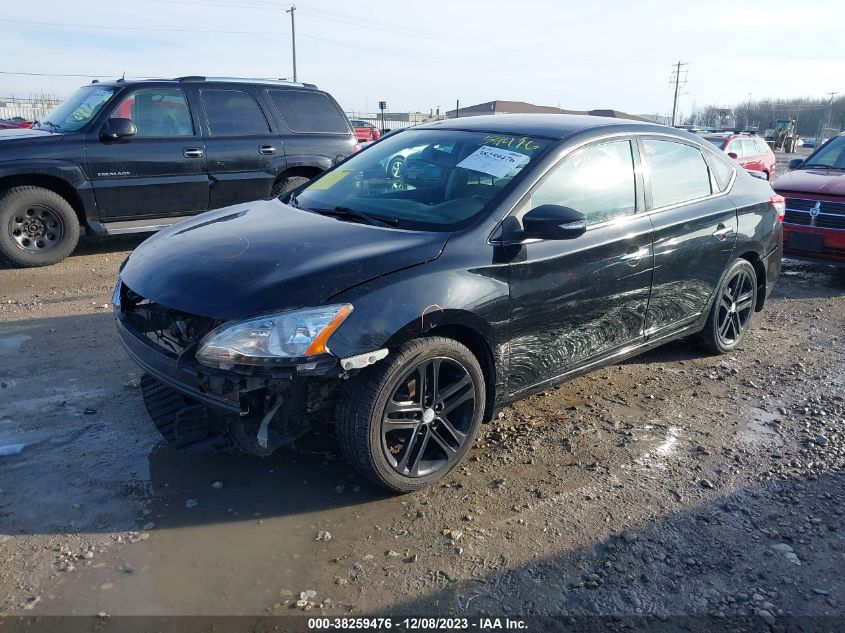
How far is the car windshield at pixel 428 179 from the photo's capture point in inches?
141

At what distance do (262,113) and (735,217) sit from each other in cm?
554

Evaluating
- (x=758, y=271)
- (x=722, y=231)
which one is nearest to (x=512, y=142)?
(x=722, y=231)

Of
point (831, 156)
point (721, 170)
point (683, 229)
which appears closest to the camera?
point (683, 229)

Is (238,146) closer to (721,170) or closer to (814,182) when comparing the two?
(721,170)

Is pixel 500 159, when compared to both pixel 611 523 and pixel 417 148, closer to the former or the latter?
pixel 417 148

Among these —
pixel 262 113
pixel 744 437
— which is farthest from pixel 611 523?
pixel 262 113

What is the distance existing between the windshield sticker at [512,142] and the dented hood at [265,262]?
0.88 metres

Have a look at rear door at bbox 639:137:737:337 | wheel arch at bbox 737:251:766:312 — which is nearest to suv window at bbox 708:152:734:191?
rear door at bbox 639:137:737:337

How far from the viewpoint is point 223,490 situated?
3.23 metres

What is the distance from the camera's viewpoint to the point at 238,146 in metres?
7.88

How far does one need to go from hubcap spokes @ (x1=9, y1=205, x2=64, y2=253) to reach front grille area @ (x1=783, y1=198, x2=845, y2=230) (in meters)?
8.12

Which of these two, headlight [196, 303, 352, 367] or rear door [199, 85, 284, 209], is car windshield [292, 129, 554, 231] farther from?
rear door [199, 85, 284, 209]

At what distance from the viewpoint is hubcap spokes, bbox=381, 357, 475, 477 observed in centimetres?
311

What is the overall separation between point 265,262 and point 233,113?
18.1ft
